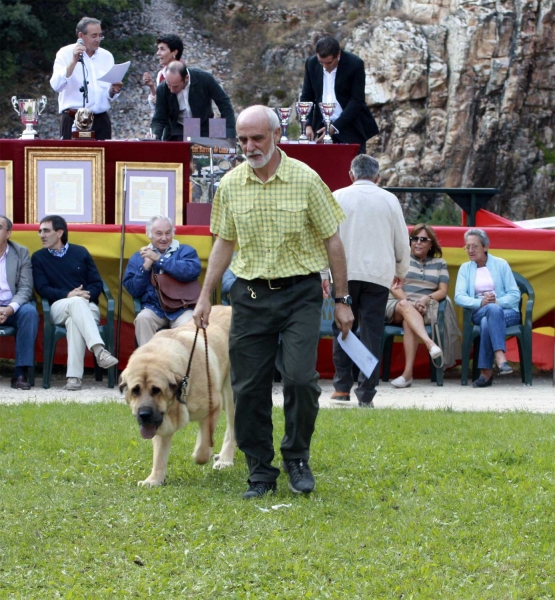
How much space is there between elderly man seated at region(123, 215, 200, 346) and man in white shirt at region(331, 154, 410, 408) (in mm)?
1792

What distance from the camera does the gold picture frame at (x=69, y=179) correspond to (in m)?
10.7

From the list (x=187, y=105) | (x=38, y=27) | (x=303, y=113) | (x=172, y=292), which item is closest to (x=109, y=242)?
(x=172, y=292)

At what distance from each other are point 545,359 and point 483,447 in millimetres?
4469

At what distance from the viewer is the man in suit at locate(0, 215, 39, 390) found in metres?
9.59

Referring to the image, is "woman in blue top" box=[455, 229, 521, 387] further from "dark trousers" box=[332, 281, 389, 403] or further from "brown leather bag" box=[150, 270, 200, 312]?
"brown leather bag" box=[150, 270, 200, 312]

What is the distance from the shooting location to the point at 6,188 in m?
10.7

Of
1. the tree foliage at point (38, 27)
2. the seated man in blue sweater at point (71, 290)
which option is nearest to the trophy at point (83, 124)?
the seated man in blue sweater at point (71, 290)

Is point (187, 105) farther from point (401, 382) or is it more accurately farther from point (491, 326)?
point (491, 326)

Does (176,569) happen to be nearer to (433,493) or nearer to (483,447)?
(433,493)

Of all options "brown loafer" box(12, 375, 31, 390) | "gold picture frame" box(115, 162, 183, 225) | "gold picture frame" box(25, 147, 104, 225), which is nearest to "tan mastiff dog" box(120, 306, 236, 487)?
"brown loafer" box(12, 375, 31, 390)

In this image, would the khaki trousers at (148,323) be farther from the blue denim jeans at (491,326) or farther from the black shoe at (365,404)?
the blue denim jeans at (491,326)

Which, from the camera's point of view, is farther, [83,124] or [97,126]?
[97,126]

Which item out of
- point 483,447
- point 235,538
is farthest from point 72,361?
point 235,538

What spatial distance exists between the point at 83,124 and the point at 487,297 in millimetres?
4725
